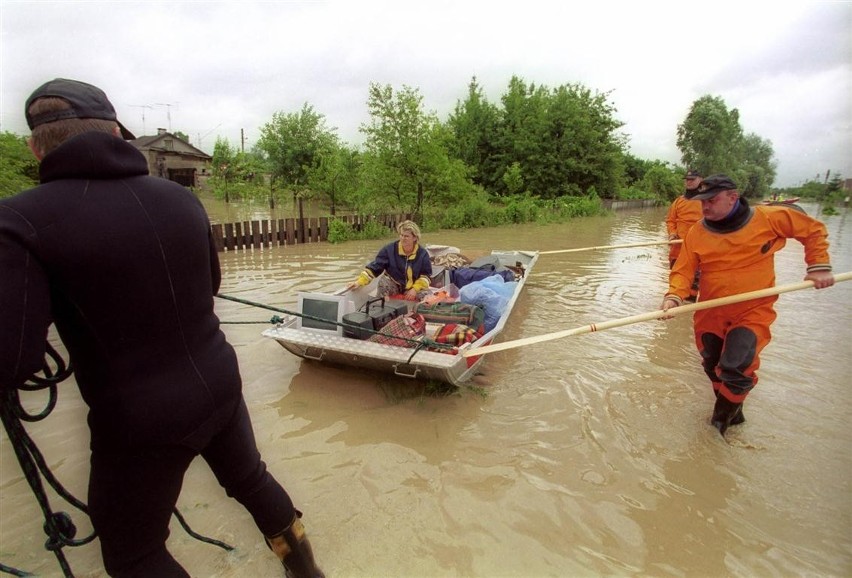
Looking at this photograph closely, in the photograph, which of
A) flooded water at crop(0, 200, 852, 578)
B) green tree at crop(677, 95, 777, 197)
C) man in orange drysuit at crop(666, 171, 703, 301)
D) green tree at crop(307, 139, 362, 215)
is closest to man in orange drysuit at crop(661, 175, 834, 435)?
flooded water at crop(0, 200, 852, 578)

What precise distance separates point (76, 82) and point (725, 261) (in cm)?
396

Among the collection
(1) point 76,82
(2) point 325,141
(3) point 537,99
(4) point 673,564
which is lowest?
(4) point 673,564

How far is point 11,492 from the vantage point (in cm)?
295

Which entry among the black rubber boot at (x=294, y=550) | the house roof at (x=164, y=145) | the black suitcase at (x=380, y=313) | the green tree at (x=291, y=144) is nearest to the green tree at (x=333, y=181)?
the green tree at (x=291, y=144)

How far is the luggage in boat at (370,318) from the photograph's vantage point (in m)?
4.18

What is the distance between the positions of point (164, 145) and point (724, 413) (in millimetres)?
45157

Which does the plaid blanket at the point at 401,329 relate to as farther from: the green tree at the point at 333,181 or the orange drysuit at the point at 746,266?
the green tree at the point at 333,181

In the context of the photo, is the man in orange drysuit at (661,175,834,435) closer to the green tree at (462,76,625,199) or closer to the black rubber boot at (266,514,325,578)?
the black rubber boot at (266,514,325,578)

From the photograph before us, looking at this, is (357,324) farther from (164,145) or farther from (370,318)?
(164,145)

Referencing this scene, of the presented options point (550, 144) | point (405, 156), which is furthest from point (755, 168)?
point (405, 156)

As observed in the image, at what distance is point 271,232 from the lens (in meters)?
12.5

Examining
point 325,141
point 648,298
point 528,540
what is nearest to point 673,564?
point 528,540

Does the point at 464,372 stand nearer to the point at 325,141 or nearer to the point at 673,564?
the point at 673,564

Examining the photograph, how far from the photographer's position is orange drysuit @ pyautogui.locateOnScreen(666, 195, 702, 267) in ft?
22.9
